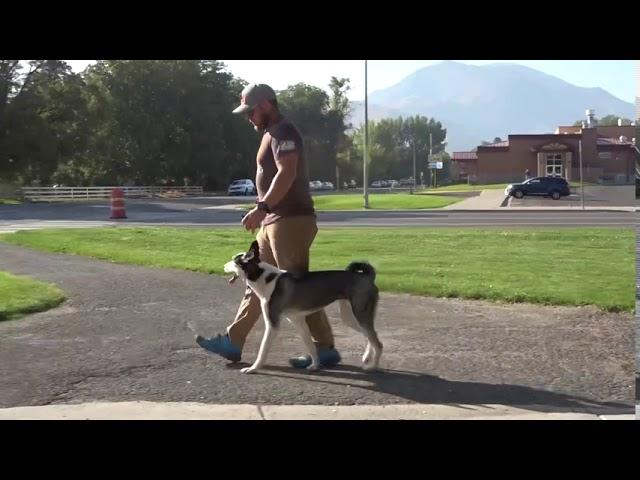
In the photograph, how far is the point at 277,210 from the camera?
562 cm

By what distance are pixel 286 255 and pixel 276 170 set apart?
2.21 ft

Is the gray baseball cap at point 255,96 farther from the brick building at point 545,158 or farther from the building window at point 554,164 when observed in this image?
the building window at point 554,164

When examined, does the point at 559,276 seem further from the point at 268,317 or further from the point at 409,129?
the point at 409,129

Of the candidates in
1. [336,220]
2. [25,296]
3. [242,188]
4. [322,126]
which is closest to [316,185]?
[242,188]

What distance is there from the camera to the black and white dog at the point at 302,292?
214 inches

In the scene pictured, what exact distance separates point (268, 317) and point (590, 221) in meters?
20.3

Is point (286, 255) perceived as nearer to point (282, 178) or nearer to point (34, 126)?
point (282, 178)

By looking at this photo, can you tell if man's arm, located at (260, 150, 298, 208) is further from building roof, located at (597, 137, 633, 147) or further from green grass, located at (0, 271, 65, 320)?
building roof, located at (597, 137, 633, 147)

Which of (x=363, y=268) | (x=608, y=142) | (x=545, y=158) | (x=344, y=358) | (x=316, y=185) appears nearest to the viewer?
(x=363, y=268)

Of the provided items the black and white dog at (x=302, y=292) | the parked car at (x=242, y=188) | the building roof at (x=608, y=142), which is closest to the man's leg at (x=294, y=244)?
the black and white dog at (x=302, y=292)

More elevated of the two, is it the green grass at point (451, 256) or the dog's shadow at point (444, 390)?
the green grass at point (451, 256)

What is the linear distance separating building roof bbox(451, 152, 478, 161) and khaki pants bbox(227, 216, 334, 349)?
128ft

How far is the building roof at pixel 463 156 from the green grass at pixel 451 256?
26641 mm

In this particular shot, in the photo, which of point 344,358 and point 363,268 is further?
Answer: point 344,358
